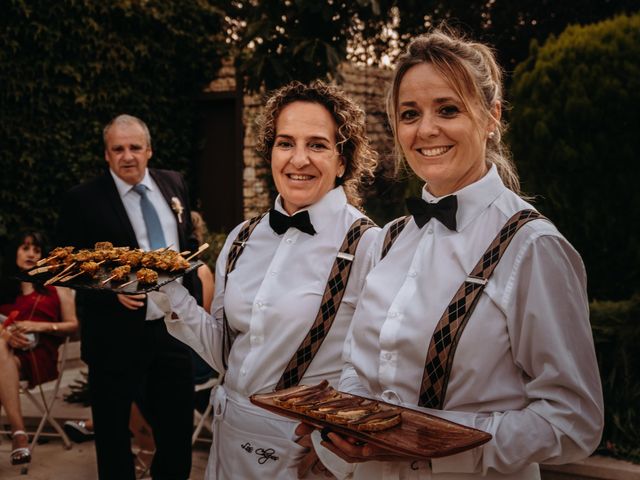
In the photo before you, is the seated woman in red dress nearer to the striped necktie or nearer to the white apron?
the striped necktie

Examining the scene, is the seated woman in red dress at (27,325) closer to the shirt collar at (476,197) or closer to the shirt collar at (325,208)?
the shirt collar at (325,208)

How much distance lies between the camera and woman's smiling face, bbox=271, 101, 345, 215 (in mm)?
2479

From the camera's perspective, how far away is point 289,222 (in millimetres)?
2539

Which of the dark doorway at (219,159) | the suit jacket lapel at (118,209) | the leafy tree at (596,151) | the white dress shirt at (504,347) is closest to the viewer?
the white dress shirt at (504,347)

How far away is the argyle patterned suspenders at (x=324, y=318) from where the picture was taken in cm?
233

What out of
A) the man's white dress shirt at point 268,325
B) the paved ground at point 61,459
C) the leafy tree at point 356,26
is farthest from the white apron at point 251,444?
the leafy tree at point 356,26

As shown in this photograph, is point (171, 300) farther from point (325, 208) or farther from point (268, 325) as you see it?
point (325, 208)

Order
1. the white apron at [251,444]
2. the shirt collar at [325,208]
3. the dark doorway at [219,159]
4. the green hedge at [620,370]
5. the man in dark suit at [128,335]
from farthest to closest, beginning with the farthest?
the dark doorway at [219,159], the green hedge at [620,370], the man in dark suit at [128,335], the shirt collar at [325,208], the white apron at [251,444]

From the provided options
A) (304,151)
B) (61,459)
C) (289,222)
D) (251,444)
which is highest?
(304,151)

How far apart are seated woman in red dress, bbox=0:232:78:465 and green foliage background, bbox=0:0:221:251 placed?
3.10 metres

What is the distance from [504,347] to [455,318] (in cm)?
13

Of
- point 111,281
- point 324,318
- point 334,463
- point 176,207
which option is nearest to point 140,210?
point 176,207

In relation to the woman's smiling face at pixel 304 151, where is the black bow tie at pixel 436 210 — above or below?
below

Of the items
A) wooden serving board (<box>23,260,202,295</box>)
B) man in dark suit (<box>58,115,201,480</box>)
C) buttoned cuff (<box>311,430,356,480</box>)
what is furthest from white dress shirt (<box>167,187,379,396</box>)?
man in dark suit (<box>58,115,201,480</box>)
